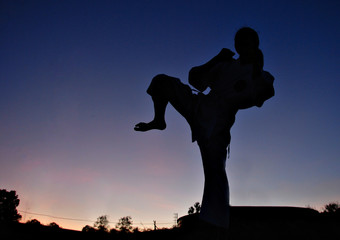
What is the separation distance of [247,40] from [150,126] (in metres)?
1.68

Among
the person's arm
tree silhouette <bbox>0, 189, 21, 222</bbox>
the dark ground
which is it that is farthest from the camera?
tree silhouette <bbox>0, 189, 21, 222</bbox>

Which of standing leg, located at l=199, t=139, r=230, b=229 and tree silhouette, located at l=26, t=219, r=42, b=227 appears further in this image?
tree silhouette, located at l=26, t=219, r=42, b=227

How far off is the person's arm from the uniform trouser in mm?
329

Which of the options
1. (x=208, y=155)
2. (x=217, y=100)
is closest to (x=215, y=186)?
(x=208, y=155)

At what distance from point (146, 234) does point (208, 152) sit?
1852mm

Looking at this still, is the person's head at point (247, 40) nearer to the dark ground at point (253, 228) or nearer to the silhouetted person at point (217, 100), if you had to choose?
the silhouetted person at point (217, 100)

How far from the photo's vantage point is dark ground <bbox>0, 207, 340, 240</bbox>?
8.51 feet

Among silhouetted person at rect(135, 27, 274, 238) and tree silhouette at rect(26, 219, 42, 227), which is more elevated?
silhouetted person at rect(135, 27, 274, 238)

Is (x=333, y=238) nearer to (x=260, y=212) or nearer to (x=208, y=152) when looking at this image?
(x=260, y=212)

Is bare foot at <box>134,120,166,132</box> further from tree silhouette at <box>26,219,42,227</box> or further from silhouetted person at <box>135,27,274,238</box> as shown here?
tree silhouette at <box>26,219,42,227</box>

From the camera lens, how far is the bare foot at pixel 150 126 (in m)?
2.82

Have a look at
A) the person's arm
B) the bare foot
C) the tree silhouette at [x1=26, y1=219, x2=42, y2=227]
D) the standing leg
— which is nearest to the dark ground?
the tree silhouette at [x1=26, y1=219, x2=42, y2=227]

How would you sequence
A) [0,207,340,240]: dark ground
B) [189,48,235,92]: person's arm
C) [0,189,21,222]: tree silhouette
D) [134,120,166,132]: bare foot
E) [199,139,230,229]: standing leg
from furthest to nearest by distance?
[0,189,21,222]: tree silhouette, [189,48,235,92]: person's arm, [134,120,166,132]: bare foot, [0,207,340,240]: dark ground, [199,139,230,229]: standing leg

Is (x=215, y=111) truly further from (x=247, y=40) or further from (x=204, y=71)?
(x=247, y=40)
